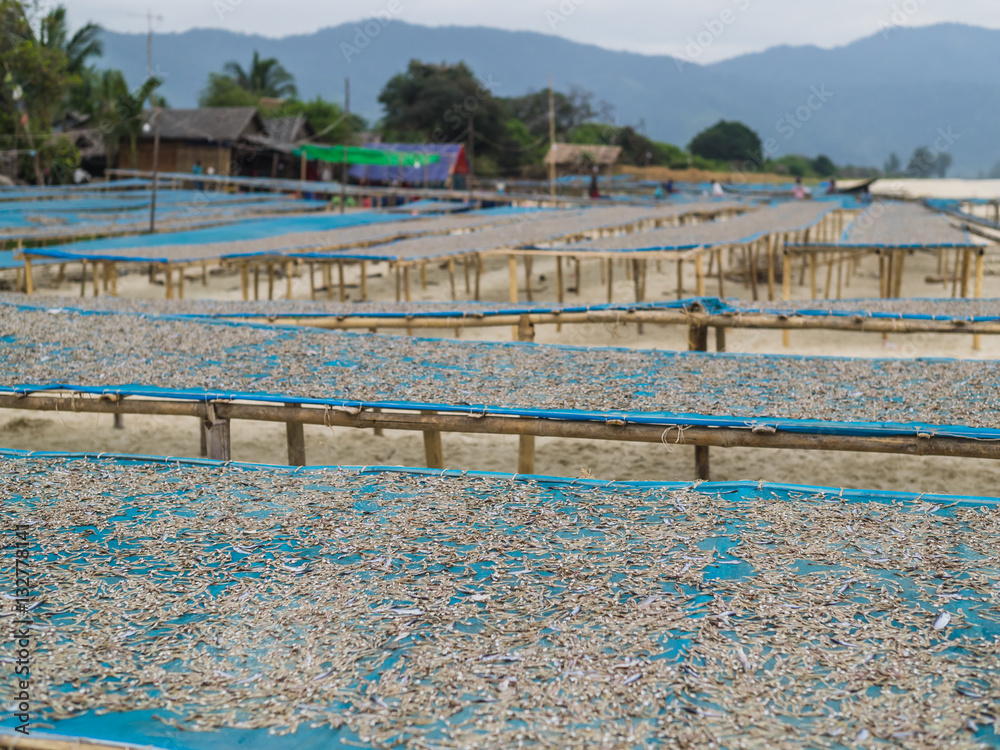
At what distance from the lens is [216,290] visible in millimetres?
14188

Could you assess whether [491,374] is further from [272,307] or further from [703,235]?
[703,235]

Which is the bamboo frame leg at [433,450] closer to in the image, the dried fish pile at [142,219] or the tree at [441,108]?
the dried fish pile at [142,219]

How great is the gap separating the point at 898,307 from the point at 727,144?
4866cm

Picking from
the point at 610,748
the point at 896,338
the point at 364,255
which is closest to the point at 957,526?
the point at 610,748

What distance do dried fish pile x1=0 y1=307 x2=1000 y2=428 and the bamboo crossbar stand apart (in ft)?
0.32

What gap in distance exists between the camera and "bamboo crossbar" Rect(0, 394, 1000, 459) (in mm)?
4137

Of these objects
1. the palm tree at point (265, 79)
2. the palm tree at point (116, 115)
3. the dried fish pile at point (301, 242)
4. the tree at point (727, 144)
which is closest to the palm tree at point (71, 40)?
the palm tree at point (116, 115)

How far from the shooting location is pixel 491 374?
17.3 feet

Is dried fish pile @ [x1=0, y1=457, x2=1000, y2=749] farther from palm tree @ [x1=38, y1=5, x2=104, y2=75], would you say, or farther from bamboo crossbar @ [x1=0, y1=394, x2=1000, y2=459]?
palm tree @ [x1=38, y1=5, x2=104, y2=75]

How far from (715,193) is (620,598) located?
89.7 ft

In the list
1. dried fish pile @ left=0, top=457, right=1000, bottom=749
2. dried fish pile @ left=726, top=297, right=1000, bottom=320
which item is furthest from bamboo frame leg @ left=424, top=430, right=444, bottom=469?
dried fish pile @ left=726, top=297, right=1000, bottom=320

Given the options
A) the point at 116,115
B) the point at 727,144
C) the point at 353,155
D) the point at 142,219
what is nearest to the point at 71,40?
the point at 116,115

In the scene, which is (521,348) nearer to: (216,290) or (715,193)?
(216,290)

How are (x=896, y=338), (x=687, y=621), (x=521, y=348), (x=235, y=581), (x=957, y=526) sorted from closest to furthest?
(x=687, y=621)
(x=235, y=581)
(x=957, y=526)
(x=521, y=348)
(x=896, y=338)
